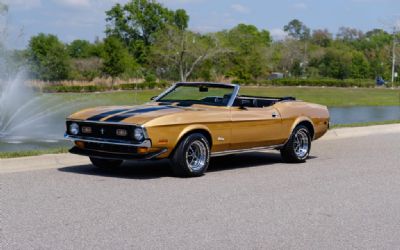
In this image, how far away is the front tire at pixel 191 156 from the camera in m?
9.55

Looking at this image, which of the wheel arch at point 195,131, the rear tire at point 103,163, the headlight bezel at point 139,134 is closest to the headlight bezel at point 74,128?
the rear tire at point 103,163

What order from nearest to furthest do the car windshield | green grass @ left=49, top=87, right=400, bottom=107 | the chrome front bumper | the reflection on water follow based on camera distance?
the chrome front bumper, the car windshield, the reflection on water, green grass @ left=49, top=87, right=400, bottom=107

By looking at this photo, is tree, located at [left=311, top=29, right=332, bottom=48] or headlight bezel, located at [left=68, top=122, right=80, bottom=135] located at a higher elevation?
tree, located at [left=311, top=29, right=332, bottom=48]

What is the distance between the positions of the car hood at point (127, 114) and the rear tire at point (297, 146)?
2.33 meters

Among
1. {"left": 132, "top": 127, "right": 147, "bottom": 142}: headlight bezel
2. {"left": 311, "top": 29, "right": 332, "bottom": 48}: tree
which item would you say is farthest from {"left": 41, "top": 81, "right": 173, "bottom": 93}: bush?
{"left": 311, "top": 29, "right": 332, "bottom": 48}: tree

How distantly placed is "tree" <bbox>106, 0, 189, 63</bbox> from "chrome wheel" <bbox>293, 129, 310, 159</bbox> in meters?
82.2

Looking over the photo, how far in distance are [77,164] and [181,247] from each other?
5.23 m

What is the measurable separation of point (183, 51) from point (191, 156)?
52.6 m

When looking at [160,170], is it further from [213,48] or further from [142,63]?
[142,63]

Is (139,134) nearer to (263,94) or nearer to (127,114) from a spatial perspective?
(127,114)

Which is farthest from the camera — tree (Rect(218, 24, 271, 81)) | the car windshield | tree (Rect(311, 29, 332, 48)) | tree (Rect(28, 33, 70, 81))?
tree (Rect(311, 29, 332, 48))

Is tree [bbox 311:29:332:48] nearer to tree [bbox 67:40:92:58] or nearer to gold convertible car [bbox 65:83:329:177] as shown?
tree [bbox 67:40:92:58]

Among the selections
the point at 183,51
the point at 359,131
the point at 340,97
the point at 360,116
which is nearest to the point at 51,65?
the point at 183,51

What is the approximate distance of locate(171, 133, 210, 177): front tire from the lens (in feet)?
31.3
